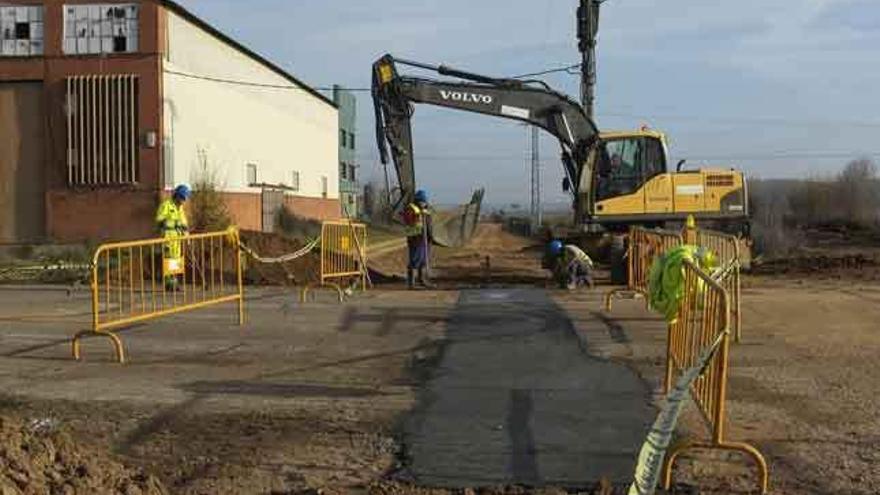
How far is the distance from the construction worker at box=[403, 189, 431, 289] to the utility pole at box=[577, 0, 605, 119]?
15549 mm

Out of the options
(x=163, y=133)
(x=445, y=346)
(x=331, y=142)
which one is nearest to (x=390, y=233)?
(x=331, y=142)

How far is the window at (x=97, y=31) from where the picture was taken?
2833 cm

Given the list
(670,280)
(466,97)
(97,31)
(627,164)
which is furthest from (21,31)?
(670,280)

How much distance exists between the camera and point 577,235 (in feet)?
80.1

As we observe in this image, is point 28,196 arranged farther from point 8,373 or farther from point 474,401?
point 474,401

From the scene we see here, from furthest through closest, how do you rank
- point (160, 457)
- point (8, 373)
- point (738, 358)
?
point (738, 358) → point (8, 373) → point (160, 457)

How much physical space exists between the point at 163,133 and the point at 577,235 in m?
12.7

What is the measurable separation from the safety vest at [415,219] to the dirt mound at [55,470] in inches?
543

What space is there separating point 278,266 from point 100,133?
348 inches

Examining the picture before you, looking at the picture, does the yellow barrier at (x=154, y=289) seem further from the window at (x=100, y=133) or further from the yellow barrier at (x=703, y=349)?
the window at (x=100, y=133)

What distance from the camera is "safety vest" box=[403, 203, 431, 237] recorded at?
19.1 m

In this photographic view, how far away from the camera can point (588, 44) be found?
113ft

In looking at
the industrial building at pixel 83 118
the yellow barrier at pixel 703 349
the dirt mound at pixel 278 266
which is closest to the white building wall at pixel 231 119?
the industrial building at pixel 83 118

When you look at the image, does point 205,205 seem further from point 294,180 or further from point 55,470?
point 55,470
